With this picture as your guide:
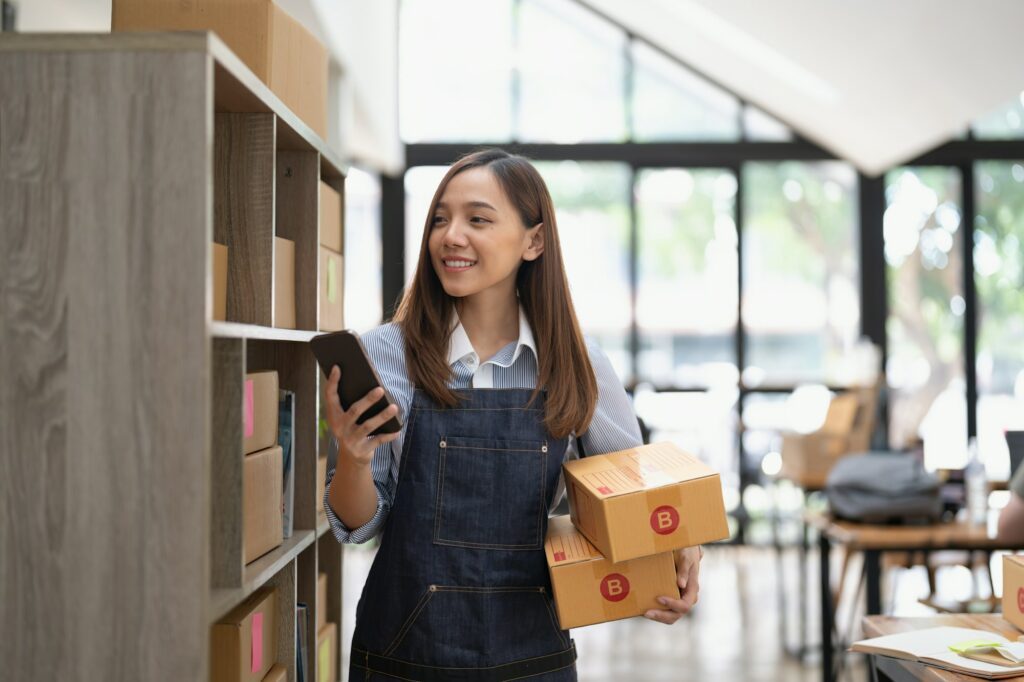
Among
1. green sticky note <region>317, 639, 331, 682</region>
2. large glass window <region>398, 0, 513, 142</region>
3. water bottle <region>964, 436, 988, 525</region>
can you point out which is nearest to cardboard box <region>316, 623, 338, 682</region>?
green sticky note <region>317, 639, 331, 682</region>

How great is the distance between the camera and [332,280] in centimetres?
218

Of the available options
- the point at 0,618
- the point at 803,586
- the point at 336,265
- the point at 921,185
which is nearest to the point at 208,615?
the point at 0,618

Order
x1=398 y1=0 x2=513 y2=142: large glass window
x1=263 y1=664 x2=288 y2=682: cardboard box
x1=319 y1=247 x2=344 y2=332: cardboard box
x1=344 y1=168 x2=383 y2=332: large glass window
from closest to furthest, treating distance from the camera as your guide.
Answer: x1=263 y1=664 x2=288 y2=682: cardboard box, x1=319 y1=247 x2=344 y2=332: cardboard box, x1=344 y1=168 x2=383 y2=332: large glass window, x1=398 y1=0 x2=513 y2=142: large glass window

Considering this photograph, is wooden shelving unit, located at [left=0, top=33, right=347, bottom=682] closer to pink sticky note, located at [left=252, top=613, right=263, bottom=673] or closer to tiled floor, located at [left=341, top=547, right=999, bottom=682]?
pink sticky note, located at [left=252, top=613, right=263, bottom=673]

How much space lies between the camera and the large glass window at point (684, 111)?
7902mm

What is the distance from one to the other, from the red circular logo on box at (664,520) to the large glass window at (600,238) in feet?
20.8

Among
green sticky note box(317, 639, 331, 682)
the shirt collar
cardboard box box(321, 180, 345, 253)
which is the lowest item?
green sticky note box(317, 639, 331, 682)

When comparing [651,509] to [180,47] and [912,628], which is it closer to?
[912,628]

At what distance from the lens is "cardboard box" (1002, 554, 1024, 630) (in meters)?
1.74

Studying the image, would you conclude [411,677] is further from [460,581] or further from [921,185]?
[921,185]

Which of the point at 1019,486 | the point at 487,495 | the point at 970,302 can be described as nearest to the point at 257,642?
the point at 487,495

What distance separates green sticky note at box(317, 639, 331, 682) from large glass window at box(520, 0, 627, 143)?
20.0ft

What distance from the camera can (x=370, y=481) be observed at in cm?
163

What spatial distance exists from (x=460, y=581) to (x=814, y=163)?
695cm
